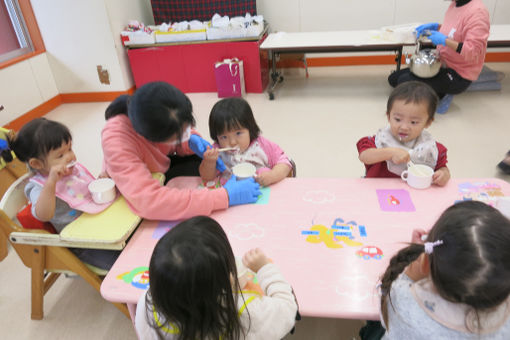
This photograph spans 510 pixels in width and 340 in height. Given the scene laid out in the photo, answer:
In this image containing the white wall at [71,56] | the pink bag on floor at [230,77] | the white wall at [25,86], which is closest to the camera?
the white wall at [25,86]

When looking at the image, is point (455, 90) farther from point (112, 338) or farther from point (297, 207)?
point (112, 338)

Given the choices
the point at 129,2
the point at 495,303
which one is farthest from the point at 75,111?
the point at 495,303

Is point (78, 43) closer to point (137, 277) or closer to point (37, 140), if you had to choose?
point (37, 140)

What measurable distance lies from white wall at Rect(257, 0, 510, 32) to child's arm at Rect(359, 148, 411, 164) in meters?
3.62

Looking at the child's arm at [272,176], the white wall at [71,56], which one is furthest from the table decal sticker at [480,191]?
the white wall at [71,56]

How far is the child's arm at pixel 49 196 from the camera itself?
1.36 m

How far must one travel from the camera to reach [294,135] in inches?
131

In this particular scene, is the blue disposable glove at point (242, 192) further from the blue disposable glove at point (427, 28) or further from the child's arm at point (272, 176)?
the blue disposable glove at point (427, 28)

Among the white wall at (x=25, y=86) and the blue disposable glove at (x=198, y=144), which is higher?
the blue disposable glove at (x=198, y=144)

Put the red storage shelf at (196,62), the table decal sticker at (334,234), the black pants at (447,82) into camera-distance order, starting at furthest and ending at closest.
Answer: the red storage shelf at (196,62) → the black pants at (447,82) → the table decal sticker at (334,234)

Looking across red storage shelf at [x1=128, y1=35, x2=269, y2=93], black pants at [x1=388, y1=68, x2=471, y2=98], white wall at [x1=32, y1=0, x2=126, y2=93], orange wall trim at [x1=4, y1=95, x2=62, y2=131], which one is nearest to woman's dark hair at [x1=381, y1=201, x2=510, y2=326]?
black pants at [x1=388, y1=68, x2=471, y2=98]

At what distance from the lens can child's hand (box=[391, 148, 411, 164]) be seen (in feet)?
4.93

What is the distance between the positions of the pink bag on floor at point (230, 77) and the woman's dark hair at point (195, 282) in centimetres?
338

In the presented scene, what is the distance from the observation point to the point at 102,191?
4.60ft
